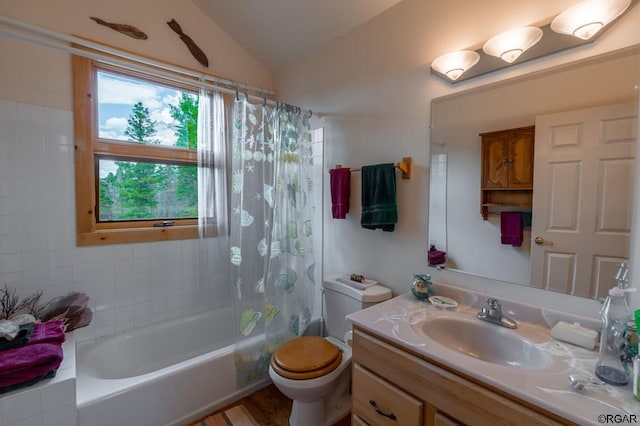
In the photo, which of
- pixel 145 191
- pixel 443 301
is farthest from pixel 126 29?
pixel 443 301

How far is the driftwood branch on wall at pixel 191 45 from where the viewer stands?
2221mm

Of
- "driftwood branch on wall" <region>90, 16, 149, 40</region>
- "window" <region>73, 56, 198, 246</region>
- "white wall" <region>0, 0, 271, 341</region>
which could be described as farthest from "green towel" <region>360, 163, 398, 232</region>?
"driftwood branch on wall" <region>90, 16, 149, 40</region>

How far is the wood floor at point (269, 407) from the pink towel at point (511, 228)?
4.68ft

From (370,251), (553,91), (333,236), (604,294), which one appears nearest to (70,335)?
(333,236)

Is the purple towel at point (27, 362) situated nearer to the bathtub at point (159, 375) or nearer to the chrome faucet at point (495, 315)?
the bathtub at point (159, 375)

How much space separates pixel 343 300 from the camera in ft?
5.97

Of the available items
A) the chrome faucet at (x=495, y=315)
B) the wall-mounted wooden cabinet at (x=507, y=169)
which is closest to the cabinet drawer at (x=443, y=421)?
the chrome faucet at (x=495, y=315)

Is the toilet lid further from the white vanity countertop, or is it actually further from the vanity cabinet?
the white vanity countertop

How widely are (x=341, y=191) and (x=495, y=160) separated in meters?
0.95

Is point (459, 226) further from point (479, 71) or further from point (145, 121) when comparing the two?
point (145, 121)

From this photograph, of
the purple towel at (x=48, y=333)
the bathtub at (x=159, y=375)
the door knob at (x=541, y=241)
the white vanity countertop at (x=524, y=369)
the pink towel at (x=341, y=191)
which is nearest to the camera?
the white vanity countertop at (x=524, y=369)

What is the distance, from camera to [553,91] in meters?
1.17

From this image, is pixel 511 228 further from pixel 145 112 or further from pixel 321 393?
pixel 145 112

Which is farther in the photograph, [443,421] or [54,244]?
[54,244]
